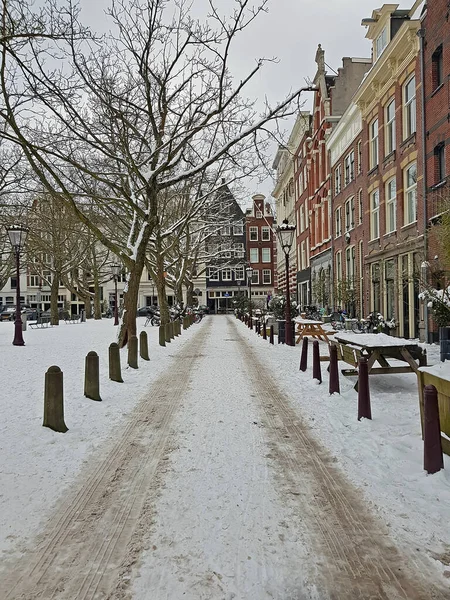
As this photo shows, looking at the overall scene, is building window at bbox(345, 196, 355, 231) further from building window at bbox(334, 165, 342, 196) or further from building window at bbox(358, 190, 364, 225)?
building window at bbox(334, 165, 342, 196)

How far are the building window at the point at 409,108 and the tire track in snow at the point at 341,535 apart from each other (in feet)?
54.2

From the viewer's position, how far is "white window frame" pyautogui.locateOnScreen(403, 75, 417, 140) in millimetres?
18688

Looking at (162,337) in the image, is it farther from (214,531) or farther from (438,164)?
(214,531)

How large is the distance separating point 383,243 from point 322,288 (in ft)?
34.9

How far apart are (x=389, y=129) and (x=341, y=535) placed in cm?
2094

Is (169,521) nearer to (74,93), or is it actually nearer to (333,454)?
(333,454)

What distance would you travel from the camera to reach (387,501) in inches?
159

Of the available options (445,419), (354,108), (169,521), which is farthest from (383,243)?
(169,521)

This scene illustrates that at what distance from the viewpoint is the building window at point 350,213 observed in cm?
2745

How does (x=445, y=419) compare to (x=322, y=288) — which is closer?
(x=445, y=419)

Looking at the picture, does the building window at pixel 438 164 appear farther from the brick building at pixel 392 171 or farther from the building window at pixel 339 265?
the building window at pixel 339 265

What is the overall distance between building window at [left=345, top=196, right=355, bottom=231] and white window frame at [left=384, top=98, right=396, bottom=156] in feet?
19.4

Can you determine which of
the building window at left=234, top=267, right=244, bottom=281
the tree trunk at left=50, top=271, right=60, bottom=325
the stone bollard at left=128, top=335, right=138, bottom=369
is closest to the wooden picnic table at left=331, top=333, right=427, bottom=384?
the stone bollard at left=128, top=335, right=138, bottom=369

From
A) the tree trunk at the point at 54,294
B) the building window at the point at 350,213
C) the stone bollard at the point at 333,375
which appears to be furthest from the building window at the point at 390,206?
the tree trunk at the point at 54,294
